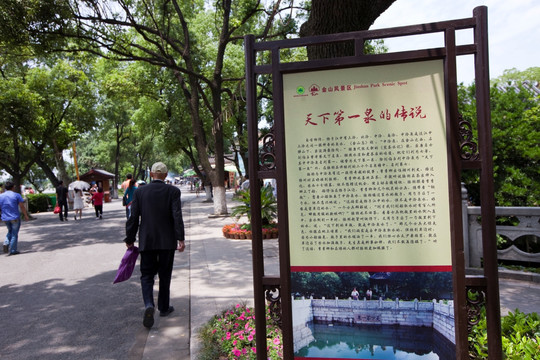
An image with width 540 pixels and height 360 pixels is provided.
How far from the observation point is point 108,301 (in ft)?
19.1

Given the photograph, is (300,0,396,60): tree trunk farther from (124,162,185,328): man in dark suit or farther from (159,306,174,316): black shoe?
(159,306,174,316): black shoe

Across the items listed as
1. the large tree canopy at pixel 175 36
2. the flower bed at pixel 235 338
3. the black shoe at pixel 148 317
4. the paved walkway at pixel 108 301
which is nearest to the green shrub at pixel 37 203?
the large tree canopy at pixel 175 36

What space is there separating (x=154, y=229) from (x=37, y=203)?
86.6 ft

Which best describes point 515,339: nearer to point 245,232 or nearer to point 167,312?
point 167,312

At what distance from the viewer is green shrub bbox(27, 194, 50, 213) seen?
2627 centimetres

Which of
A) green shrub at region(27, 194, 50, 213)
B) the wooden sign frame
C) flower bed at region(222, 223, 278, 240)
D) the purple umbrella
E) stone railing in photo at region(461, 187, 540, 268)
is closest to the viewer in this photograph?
the wooden sign frame

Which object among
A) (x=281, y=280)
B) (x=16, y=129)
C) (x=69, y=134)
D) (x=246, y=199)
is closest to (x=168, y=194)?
(x=281, y=280)

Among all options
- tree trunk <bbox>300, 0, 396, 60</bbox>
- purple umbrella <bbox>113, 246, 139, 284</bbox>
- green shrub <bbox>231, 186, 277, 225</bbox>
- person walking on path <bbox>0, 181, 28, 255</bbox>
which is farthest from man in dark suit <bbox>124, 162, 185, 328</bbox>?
person walking on path <bbox>0, 181, 28, 255</bbox>

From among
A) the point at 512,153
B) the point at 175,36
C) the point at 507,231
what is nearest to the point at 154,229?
the point at 507,231

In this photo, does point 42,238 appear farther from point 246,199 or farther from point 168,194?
point 168,194

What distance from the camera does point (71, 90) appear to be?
2416cm

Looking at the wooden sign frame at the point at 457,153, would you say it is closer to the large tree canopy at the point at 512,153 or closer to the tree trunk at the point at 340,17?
the tree trunk at the point at 340,17

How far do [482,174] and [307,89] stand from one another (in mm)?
1220

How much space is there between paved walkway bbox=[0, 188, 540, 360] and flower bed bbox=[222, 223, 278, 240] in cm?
47
